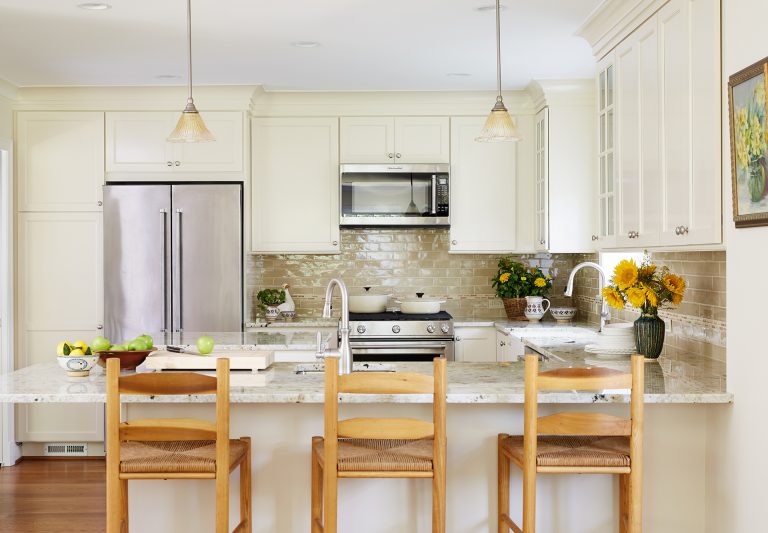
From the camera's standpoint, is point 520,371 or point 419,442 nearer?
point 419,442

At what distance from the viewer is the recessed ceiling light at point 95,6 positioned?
3.81 m

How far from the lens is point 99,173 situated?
5719 mm

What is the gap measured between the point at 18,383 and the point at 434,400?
1.57 metres

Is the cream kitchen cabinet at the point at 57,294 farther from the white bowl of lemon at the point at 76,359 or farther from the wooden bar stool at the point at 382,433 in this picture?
the wooden bar stool at the point at 382,433

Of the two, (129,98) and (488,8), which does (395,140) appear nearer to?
(129,98)

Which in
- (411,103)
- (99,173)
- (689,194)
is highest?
(411,103)

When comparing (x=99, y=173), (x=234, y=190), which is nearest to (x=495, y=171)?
(x=234, y=190)

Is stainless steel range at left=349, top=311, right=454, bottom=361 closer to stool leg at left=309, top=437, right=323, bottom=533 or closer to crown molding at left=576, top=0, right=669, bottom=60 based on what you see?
crown molding at left=576, top=0, right=669, bottom=60

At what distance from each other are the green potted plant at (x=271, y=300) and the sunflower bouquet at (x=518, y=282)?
1585 mm

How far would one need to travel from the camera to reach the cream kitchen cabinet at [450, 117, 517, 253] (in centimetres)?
588

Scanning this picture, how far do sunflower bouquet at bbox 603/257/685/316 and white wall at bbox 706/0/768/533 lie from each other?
2.58 ft

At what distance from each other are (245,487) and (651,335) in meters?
1.90

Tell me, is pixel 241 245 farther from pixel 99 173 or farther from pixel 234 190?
pixel 99 173

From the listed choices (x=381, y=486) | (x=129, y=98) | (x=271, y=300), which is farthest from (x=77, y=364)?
(x=129, y=98)
